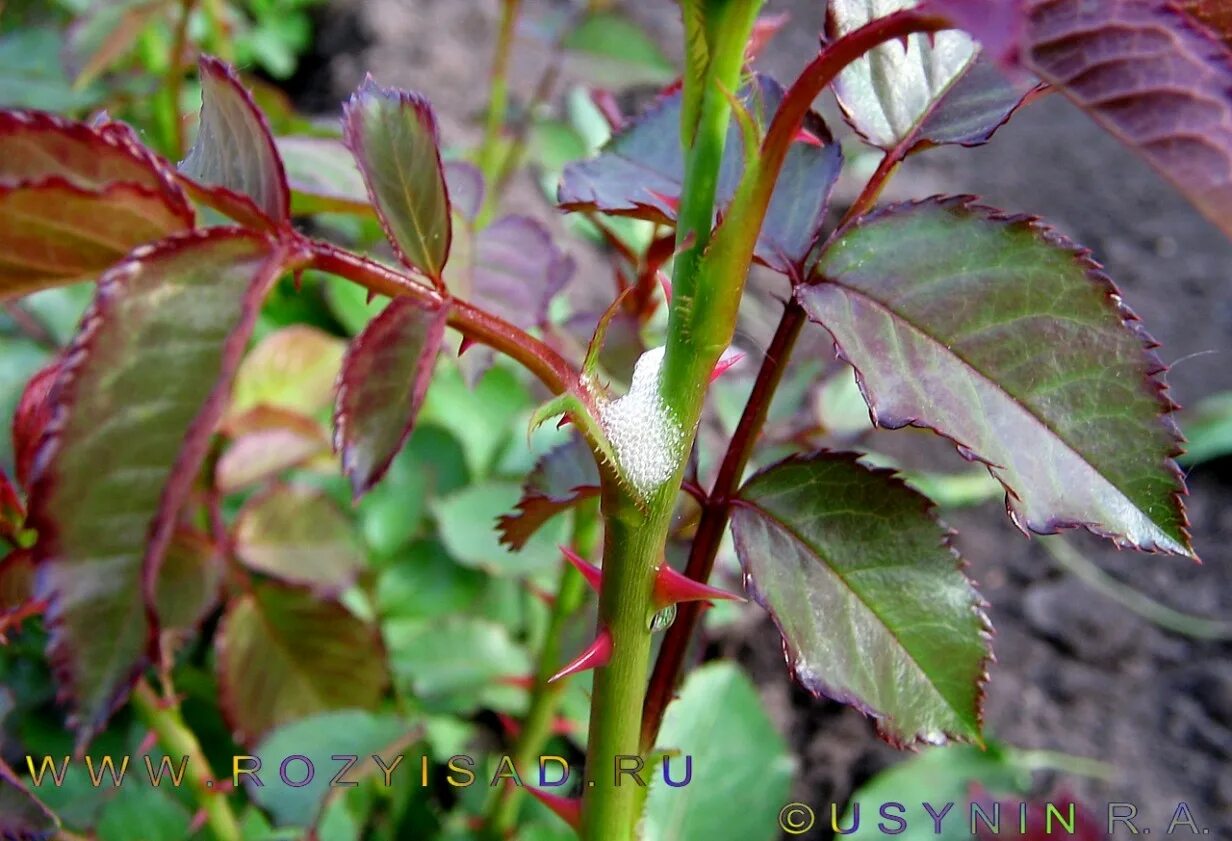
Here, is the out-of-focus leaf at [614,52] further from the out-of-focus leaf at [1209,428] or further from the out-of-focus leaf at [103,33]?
the out-of-focus leaf at [1209,428]

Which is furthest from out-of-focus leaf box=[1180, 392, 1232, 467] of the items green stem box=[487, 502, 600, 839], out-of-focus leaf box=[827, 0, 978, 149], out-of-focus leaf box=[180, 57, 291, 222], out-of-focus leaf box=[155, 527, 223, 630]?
out-of-focus leaf box=[180, 57, 291, 222]

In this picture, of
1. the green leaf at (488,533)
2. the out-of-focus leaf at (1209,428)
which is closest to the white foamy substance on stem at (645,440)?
the green leaf at (488,533)

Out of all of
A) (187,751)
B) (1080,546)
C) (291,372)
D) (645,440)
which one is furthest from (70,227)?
(1080,546)

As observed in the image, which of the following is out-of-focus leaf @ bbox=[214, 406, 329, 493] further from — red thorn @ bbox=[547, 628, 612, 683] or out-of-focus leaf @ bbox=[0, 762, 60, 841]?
red thorn @ bbox=[547, 628, 612, 683]

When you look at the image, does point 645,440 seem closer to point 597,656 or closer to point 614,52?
point 597,656

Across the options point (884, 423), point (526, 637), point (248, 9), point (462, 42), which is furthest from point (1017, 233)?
point (248, 9)
